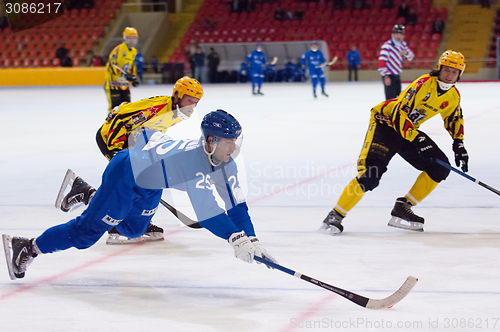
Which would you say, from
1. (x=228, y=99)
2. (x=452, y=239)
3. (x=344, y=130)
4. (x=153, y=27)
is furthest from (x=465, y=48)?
(x=452, y=239)

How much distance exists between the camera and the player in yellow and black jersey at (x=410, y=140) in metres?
3.91

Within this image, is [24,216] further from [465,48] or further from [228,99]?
[465,48]

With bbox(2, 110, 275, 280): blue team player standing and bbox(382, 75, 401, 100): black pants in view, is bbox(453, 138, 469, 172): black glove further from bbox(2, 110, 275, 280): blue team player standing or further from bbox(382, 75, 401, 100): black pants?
bbox(382, 75, 401, 100): black pants

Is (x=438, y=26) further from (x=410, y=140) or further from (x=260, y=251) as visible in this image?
(x=260, y=251)

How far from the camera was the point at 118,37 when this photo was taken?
84.3ft

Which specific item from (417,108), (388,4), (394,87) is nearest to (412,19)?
(388,4)

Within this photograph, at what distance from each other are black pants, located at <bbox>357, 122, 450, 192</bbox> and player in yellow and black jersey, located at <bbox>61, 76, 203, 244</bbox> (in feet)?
3.69

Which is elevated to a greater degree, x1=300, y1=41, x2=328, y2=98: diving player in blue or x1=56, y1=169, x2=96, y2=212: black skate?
x1=56, y1=169, x2=96, y2=212: black skate

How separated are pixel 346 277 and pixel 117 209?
3.76 ft

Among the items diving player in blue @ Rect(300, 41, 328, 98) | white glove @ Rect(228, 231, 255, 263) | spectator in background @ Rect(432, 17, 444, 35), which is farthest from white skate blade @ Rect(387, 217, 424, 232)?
spectator in background @ Rect(432, 17, 444, 35)

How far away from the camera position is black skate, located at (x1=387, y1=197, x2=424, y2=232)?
→ 398cm

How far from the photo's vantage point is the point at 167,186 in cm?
279

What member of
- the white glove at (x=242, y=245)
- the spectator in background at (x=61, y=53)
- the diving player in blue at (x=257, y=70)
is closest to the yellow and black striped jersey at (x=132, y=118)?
the white glove at (x=242, y=245)

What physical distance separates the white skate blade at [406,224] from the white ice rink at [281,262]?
5cm
